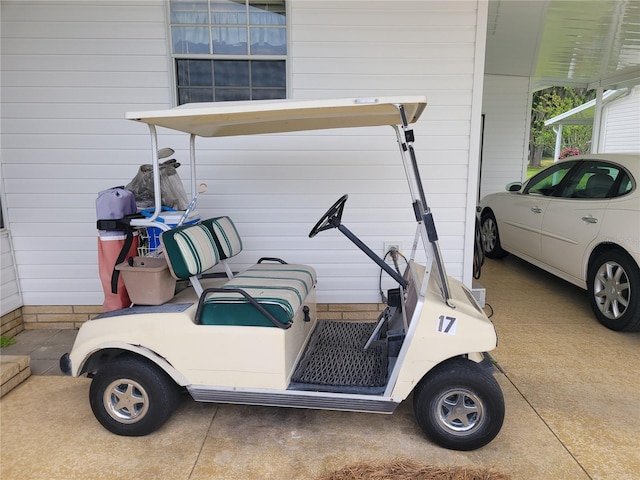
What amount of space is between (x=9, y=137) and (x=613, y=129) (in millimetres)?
12301

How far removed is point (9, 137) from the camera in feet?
13.2

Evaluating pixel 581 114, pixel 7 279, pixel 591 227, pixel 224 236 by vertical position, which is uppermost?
pixel 581 114

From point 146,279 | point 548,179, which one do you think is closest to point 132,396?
point 146,279

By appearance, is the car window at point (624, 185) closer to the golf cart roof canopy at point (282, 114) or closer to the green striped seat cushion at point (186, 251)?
the golf cart roof canopy at point (282, 114)

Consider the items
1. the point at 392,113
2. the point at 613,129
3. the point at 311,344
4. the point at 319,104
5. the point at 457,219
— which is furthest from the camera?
the point at 613,129

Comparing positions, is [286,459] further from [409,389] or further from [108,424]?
[108,424]

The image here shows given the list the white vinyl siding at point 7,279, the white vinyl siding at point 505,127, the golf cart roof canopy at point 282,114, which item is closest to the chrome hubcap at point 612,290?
the golf cart roof canopy at point 282,114

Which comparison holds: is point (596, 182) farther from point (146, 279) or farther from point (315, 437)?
point (146, 279)

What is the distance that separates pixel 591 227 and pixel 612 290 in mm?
655

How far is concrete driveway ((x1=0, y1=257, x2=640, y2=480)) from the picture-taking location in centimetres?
231

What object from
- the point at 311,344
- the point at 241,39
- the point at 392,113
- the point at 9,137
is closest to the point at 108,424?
the point at 311,344

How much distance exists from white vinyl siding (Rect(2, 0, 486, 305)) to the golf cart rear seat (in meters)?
1.27

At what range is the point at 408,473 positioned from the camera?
7.29 ft

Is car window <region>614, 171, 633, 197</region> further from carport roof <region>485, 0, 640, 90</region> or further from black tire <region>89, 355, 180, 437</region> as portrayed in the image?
black tire <region>89, 355, 180, 437</region>
